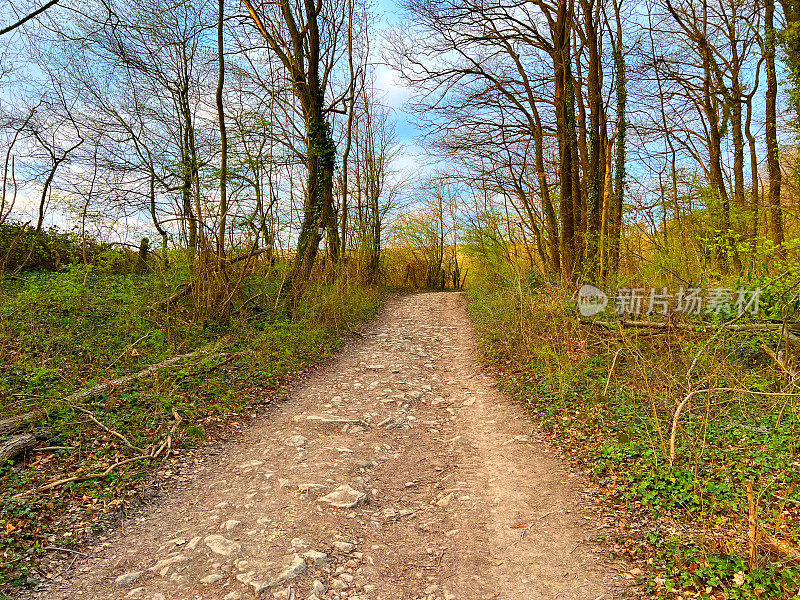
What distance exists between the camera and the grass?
3346mm

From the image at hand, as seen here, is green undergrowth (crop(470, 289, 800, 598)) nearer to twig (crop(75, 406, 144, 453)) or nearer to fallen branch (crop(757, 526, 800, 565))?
fallen branch (crop(757, 526, 800, 565))

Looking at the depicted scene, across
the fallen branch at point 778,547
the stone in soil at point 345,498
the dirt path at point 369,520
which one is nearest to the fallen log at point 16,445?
the dirt path at point 369,520

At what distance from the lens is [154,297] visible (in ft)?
27.0

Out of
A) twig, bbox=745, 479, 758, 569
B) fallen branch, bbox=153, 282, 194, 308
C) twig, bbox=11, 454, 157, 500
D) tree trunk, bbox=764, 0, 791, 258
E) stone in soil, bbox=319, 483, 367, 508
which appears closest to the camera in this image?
twig, bbox=745, 479, 758, 569

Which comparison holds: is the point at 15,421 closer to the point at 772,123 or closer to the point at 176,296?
the point at 176,296

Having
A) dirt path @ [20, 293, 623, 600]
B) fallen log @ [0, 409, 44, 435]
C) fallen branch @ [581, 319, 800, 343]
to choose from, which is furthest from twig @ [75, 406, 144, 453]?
fallen branch @ [581, 319, 800, 343]

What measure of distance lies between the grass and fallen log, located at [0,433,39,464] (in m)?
0.07

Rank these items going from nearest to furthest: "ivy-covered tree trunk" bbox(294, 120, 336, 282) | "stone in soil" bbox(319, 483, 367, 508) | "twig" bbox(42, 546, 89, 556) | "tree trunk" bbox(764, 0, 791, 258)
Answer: "twig" bbox(42, 546, 89, 556) < "stone in soil" bbox(319, 483, 367, 508) < "tree trunk" bbox(764, 0, 791, 258) < "ivy-covered tree trunk" bbox(294, 120, 336, 282)

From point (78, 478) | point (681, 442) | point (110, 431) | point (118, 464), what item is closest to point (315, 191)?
point (110, 431)

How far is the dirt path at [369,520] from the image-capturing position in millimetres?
2707

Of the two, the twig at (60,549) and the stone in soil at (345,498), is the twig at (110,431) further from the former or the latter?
the stone in soil at (345,498)

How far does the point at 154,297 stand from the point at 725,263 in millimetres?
10025

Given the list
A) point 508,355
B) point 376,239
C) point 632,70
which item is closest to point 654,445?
point 508,355

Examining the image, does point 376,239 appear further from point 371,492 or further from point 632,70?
point 371,492
